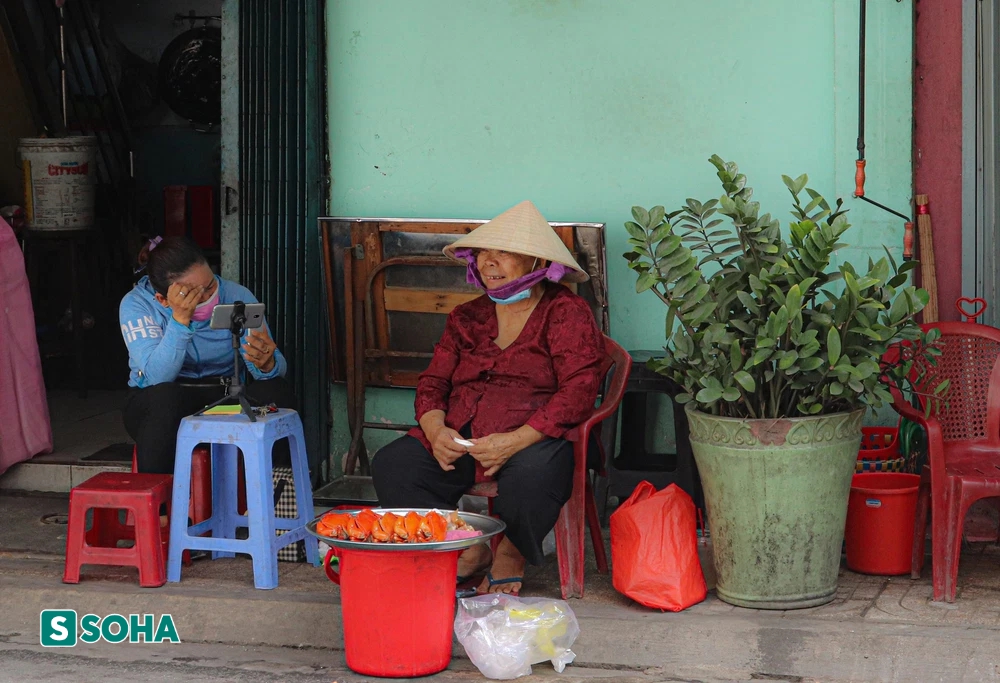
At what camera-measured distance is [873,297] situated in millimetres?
3656

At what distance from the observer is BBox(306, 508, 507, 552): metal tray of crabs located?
325 centimetres

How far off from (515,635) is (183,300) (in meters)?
1.72

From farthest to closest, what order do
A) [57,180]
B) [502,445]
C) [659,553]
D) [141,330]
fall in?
[57,180], [141,330], [502,445], [659,553]

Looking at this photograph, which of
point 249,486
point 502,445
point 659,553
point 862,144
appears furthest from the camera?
point 862,144

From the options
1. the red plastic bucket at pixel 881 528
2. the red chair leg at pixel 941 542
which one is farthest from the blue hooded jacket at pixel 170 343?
the red chair leg at pixel 941 542

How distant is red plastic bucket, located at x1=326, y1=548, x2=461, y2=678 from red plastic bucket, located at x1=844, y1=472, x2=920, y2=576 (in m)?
1.48

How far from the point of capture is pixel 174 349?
4.27 m

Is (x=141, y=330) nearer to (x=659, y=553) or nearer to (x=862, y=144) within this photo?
(x=659, y=553)

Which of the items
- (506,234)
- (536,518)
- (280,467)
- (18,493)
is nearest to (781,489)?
(536,518)

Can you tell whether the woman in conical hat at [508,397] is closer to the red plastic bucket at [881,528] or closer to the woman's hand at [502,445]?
the woman's hand at [502,445]

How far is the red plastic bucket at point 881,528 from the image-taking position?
3.96 metres

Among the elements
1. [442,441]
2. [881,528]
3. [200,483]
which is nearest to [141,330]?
[200,483]

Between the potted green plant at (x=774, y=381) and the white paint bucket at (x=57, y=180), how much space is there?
4.21 meters

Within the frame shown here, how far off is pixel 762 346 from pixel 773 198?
4.19 feet
